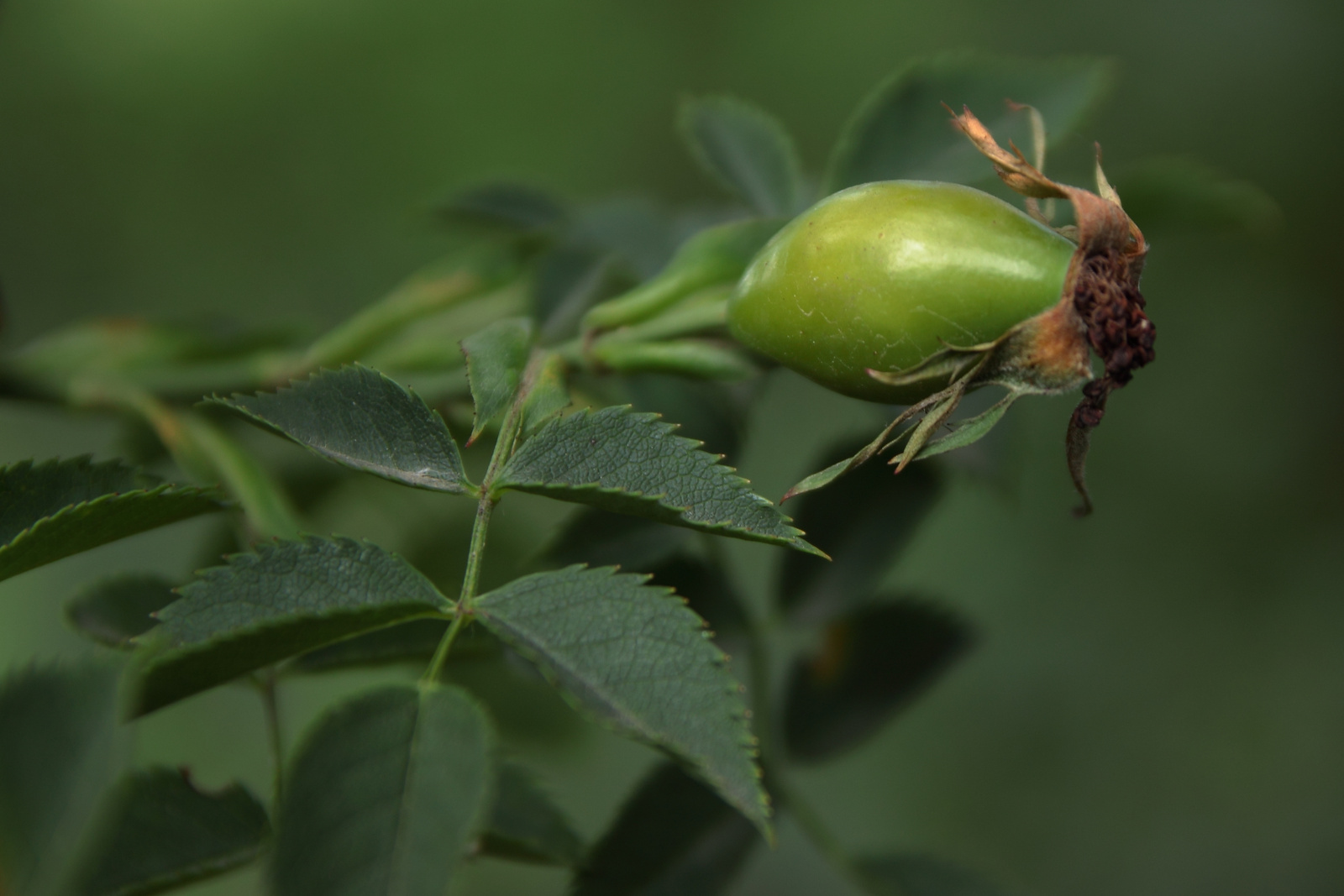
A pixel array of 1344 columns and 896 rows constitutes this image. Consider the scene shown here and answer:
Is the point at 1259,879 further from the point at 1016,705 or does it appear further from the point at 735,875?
the point at 735,875

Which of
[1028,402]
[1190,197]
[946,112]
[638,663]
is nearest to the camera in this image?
[638,663]

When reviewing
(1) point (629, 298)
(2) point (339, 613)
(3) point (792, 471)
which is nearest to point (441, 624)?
(2) point (339, 613)

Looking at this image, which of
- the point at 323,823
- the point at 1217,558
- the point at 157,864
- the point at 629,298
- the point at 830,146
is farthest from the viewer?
the point at 830,146

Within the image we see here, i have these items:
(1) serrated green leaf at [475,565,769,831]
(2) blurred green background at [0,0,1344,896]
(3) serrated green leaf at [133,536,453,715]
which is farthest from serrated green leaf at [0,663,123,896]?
(2) blurred green background at [0,0,1344,896]

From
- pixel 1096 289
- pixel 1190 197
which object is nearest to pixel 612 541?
pixel 1096 289

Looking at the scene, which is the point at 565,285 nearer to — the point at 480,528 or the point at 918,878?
the point at 480,528

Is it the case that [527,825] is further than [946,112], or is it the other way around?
[946,112]
